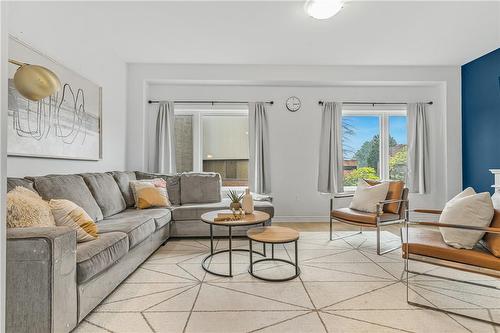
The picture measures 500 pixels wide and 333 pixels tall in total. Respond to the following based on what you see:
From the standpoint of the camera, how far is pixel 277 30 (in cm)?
321

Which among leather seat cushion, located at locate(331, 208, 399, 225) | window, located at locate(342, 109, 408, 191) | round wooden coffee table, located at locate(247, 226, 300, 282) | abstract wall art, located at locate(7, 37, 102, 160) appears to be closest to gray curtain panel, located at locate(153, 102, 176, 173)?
abstract wall art, located at locate(7, 37, 102, 160)

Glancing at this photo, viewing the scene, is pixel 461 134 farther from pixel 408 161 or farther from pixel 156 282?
pixel 156 282

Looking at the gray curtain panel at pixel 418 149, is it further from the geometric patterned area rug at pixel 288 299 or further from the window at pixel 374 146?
the geometric patterned area rug at pixel 288 299

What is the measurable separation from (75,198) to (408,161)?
16.3ft

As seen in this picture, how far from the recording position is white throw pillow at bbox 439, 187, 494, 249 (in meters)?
1.79

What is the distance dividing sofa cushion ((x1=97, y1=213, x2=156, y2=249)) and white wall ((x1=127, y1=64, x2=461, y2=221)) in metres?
1.89

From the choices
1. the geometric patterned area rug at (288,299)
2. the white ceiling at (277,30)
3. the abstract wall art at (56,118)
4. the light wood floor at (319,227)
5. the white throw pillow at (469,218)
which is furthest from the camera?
the light wood floor at (319,227)

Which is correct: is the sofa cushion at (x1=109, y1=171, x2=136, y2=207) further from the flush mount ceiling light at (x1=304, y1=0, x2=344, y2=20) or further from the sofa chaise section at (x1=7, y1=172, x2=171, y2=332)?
the flush mount ceiling light at (x1=304, y1=0, x2=344, y2=20)

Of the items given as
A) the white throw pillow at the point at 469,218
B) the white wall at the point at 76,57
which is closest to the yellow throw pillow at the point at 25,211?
the white wall at the point at 76,57

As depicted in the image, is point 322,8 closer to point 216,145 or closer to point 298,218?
point 216,145

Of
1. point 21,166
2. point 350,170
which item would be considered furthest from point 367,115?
point 21,166

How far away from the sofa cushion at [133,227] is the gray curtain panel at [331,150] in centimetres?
292

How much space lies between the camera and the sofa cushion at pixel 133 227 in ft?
7.19

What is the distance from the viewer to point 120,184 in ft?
10.9
